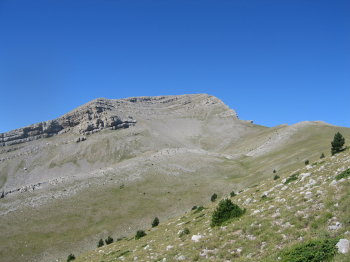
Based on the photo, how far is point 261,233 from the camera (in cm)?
1365

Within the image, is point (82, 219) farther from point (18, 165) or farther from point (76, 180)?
point (18, 165)

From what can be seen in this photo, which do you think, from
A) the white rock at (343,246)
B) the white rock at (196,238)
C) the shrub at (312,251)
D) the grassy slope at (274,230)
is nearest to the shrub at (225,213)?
the grassy slope at (274,230)

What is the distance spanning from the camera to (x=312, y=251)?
9750mm

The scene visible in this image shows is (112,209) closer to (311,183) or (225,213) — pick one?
(225,213)

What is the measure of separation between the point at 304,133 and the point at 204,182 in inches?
2121

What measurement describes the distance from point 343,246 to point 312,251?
102 cm

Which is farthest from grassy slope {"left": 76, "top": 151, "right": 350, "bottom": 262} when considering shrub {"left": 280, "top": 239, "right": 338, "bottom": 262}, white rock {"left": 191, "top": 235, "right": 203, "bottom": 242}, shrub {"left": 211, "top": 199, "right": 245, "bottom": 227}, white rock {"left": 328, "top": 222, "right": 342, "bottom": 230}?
shrub {"left": 211, "top": 199, "right": 245, "bottom": 227}

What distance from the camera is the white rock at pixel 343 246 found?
30.7 feet

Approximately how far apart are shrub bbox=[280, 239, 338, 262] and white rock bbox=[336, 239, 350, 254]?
149 millimetres

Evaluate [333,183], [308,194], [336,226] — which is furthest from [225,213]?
[336,226]

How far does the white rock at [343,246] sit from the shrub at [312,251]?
15cm

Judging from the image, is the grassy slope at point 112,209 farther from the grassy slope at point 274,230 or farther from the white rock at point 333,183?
the grassy slope at point 274,230

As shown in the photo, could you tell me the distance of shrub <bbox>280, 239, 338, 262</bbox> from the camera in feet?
31.0

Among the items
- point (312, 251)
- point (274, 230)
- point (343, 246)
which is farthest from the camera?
point (274, 230)
